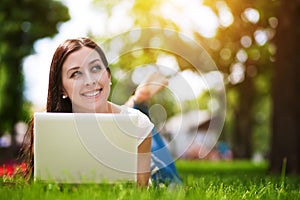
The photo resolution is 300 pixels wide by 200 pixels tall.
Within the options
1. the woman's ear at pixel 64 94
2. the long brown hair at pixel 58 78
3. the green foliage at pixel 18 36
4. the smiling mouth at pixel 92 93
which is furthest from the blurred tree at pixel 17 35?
the smiling mouth at pixel 92 93

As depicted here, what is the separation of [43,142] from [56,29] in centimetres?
2083

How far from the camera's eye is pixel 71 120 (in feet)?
11.6

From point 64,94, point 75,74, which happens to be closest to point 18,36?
point 64,94

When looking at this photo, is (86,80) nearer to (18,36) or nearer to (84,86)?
(84,86)

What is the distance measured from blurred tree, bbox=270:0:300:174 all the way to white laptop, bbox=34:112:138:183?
1128 cm

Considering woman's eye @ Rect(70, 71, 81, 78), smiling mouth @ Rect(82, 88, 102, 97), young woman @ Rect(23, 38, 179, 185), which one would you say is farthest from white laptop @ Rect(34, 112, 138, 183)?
woman's eye @ Rect(70, 71, 81, 78)

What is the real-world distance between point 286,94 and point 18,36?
42.1 feet

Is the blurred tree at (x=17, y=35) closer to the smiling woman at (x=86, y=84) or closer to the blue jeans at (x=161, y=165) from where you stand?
the blue jeans at (x=161, y=165)

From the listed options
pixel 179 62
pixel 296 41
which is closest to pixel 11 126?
pixel 179 62

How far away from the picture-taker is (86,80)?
13.2 feet

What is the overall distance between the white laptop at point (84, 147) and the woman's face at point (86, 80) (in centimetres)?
51

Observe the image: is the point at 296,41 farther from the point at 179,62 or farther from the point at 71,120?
the point at 71,120

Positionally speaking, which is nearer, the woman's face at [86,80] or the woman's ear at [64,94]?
the woman's face at [86,80]

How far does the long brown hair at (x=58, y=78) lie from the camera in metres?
4.23
